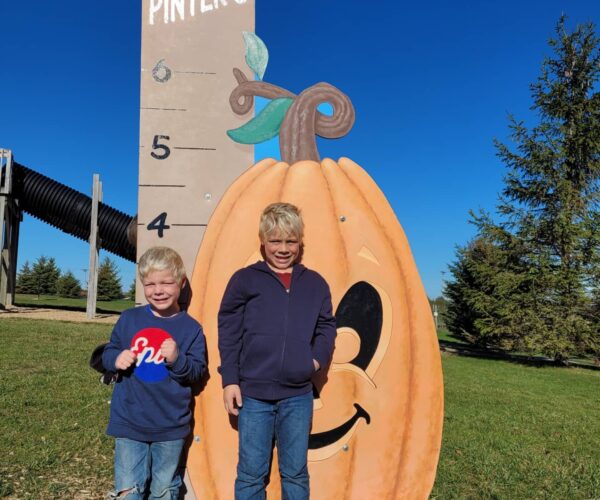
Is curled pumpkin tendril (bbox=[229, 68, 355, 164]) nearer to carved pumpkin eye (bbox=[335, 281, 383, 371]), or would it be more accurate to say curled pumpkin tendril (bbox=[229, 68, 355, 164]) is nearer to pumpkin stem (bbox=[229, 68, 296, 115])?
pumpkin stem (bbox=[229, 68, 296, 115])

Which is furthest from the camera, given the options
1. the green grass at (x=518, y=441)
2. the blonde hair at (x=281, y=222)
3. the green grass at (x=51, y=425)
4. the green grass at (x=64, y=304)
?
the green grass at (x=64, y=304)

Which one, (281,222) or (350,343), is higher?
(281,222)

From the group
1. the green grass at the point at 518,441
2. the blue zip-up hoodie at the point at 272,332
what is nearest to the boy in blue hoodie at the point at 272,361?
the blue zip-up hoodie at the point at 272,332

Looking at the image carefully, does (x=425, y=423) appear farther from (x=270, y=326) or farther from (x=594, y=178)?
(x=594, y=178)

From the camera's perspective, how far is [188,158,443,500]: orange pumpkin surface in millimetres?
2346

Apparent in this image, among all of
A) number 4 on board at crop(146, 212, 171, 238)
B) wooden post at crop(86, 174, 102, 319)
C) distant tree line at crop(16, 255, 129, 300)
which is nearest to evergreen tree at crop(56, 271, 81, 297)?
distant tree line at crop(16, 255, 129, 300)

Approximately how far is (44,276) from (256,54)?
3857 centimetres

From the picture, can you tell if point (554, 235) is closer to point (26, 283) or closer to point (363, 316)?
point (363, 316)

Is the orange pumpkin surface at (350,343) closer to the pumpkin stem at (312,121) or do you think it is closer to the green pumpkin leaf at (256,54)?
the pumpkin stem at (312,121)

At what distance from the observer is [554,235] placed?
13789mm

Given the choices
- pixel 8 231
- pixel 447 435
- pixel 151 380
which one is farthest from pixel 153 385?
pixel 8 231

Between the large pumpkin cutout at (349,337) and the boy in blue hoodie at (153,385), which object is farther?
the large pumpkin cutout at (349,337)

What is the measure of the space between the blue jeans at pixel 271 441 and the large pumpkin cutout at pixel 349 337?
0.27 meters

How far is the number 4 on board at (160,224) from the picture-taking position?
258 centimetres
